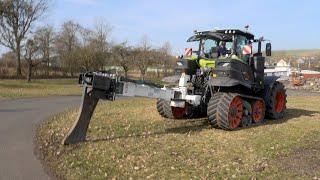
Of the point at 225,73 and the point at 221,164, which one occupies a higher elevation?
the point at 225,73

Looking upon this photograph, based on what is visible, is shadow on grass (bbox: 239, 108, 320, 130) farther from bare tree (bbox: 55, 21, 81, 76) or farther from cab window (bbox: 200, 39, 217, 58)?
bare tree (bbox: 55, 21, 81, 76)

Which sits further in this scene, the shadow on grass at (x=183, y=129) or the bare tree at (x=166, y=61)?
the bare tree at (x=166, y=61)

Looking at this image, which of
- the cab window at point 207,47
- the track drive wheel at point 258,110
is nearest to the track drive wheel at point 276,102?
the track drive wheel at point 258,110

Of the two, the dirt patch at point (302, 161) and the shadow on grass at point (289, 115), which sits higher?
the shadow on grass at point (289, 115)

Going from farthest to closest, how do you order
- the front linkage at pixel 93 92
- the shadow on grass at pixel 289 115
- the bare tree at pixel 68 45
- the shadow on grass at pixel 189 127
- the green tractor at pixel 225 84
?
the bare tree at pixel 68 45, the shadow on grass at pixel 289 115, the green tractor at pixel 225 84, the shadow on grass at pixel 189 127, the front linkage at pixel 93 92

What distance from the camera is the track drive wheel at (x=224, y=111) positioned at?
12.2 meters

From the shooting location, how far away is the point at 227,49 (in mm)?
13906

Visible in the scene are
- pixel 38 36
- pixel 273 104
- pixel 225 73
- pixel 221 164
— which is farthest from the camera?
pixel 38 36

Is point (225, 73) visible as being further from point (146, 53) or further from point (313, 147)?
point (146, 53)

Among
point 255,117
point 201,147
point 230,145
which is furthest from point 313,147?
point 255,117

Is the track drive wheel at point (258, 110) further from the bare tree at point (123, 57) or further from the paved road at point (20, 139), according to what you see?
the bare tree at point (123, 57)

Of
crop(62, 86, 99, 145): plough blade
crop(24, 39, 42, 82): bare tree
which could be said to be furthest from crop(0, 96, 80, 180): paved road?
crop(24, 39, 42, 82): bare tree

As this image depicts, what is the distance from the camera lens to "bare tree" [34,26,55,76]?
48500mm

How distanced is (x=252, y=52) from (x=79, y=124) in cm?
590
